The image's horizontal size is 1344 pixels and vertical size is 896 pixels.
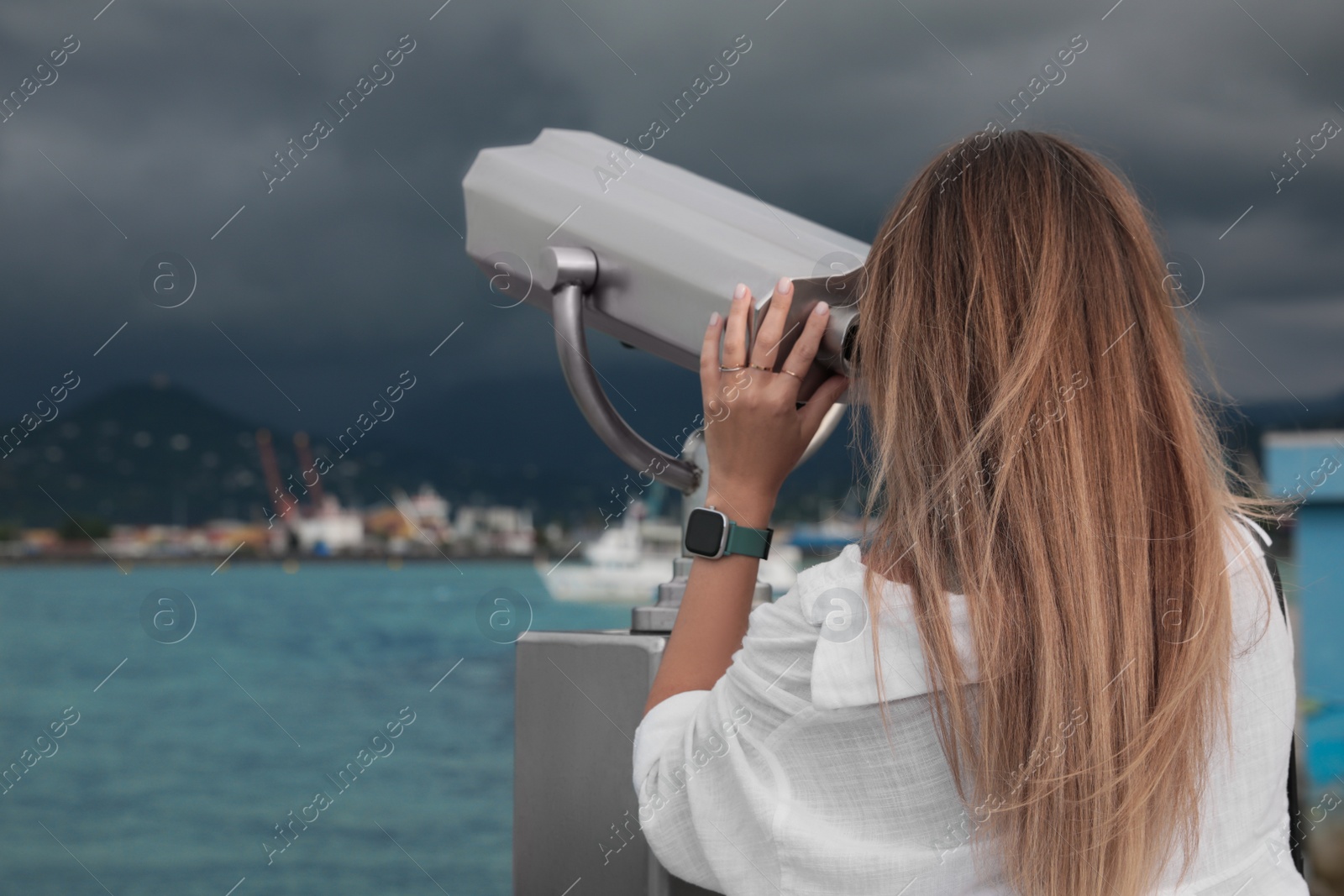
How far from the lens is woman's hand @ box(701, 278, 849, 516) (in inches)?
36.5

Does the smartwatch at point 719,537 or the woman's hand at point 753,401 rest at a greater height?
the woman's hand at point 753,401

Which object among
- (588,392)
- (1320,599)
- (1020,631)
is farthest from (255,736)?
(1020,631)

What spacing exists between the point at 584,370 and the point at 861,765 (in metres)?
0.53

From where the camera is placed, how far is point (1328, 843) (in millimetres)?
5266

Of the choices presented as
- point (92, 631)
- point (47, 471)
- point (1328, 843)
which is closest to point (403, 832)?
point (47, 471)

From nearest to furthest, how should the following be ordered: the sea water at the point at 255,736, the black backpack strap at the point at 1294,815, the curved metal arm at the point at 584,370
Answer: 1. the black backpack strap at the point at 1294,815
2. the curved metal arm at the point at 584,370
3. the sea water at the point at 255,736

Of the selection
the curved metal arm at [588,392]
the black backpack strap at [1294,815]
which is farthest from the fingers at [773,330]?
the black backpack strap at [1294,815]

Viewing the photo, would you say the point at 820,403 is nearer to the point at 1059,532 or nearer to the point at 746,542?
the point at 746,542

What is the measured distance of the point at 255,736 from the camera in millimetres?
29359

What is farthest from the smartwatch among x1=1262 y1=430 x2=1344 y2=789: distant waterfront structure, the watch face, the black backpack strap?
x1=1262 y1=430 x2=1344 y2=789: distant waterfront structure

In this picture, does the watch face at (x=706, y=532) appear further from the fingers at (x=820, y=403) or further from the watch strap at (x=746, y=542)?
the fingers at (x=820, y=403)

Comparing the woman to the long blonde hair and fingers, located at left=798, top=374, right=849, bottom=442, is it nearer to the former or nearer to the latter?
the long blonde hair

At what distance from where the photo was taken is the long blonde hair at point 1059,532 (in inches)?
27.8

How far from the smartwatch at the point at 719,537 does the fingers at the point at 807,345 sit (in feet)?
0.43
